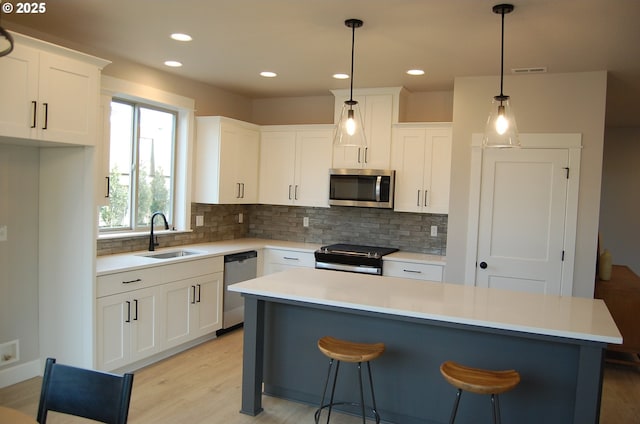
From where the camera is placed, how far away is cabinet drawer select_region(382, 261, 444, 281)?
4610mm

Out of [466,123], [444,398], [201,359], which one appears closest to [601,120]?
[466,123]

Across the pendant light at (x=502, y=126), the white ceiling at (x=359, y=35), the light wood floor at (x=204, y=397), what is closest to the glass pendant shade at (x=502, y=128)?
the pendant light at (x=502, y=126)

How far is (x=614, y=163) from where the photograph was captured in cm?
728

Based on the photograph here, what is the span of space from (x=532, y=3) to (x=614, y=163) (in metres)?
5.64

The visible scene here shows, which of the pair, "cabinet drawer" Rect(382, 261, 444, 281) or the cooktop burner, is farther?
the cooktop burner

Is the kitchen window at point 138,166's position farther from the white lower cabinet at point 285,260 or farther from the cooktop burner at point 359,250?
the cooktop burner at point 359,250

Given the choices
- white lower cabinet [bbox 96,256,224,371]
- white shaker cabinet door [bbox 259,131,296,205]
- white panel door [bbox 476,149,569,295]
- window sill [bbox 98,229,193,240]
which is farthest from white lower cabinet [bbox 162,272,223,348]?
white panel door [bbox 476,149,569,295]

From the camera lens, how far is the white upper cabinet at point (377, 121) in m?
4.98

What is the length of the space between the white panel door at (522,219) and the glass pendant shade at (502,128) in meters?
1.62

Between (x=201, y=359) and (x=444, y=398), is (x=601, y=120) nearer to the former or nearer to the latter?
(x=444, y=398)

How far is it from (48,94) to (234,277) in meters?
2.44

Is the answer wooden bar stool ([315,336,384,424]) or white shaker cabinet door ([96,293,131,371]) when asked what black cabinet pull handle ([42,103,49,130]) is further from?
wooden bar stool ([315,336,384,424])

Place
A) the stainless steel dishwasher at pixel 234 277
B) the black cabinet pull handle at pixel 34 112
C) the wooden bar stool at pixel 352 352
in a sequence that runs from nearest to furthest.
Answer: the wooden bar stool at pixel 352 352, the black cabinet pull handle at pixel 34 112, the stainless steel dishwasher at pixel 234 277

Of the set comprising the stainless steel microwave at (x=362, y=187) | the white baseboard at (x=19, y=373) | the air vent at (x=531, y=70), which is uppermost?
the air vent at (x=531, y=70)
